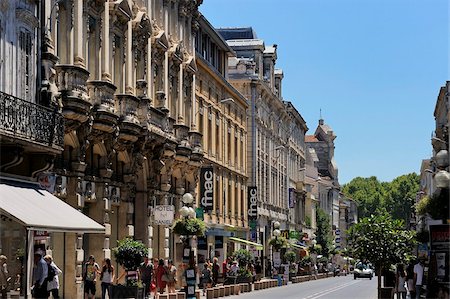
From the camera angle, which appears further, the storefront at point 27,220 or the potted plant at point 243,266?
the potted plant at point 243,266

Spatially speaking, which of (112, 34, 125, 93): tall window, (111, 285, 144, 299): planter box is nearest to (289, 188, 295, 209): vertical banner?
(112, 34, 125, 93): tall window

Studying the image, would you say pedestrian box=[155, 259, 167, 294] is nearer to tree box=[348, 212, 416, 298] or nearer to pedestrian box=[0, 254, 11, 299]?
tree box=[348, 212, 416, 298]

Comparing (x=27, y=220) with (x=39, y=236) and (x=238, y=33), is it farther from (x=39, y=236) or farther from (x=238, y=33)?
(x=238, y=33)

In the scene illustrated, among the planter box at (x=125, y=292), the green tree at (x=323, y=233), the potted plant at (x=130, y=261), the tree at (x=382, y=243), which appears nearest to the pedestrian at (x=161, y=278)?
the potted plant at (x=130, y=261)

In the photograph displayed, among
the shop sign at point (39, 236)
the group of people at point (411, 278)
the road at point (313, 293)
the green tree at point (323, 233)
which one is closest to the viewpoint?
the shop sign at point (39, 236)

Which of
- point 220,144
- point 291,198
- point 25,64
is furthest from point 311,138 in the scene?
point 25,64

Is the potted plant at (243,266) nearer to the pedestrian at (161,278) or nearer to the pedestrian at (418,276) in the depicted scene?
the pedestrian at (161,278)

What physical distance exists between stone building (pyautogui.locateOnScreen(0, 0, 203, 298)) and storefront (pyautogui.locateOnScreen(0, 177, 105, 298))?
66cm

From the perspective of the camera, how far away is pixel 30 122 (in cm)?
2728

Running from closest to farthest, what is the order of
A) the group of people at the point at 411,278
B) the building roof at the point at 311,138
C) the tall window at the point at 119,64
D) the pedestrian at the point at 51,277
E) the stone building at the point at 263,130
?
the pedestrian at the point at 51,277 → the group of people at the point at 411,278 → the tall window at the point at 119,64 → the stone building at the point at 263,130 → the building roof at the point at 311,138

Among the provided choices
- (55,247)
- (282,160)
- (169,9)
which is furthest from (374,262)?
(282,160)

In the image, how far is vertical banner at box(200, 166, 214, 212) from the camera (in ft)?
188

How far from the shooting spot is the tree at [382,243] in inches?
1296

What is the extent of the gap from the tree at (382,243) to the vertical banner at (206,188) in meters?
24.4
